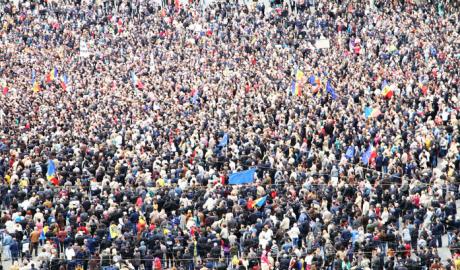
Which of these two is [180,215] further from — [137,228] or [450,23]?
[450,23]

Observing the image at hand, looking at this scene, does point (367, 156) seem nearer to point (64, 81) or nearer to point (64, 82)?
point (64, 82)

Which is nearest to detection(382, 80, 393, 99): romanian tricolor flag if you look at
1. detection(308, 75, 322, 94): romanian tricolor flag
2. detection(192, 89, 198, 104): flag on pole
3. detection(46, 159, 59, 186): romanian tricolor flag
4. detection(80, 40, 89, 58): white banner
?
detection(308, 75, 322, 94): romanian tricolor flag

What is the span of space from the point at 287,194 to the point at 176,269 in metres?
6.11

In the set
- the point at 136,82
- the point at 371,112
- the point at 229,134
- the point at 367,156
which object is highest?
the point at 136,82

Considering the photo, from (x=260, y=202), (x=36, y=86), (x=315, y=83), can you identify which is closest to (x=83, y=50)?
(x=36, y=86)

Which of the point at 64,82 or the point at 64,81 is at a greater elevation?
the point at 64,81

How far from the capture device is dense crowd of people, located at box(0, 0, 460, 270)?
129ft

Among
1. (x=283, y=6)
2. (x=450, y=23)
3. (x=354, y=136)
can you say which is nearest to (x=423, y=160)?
(x=354, y=136)

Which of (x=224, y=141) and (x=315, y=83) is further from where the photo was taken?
(x=315, y=83)

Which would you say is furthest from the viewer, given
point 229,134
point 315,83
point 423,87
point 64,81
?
point 64,81

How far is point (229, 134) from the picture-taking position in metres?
50.8

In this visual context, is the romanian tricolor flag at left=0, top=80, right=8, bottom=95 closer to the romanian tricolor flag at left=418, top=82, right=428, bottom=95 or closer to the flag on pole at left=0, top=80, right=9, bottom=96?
→ the flag on pole at left=0, top=80, right=9, bottom=96

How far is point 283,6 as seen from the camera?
2950 inches

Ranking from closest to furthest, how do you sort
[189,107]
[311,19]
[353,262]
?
1. [353,262]
2. [189,107]
3. [311,19]
